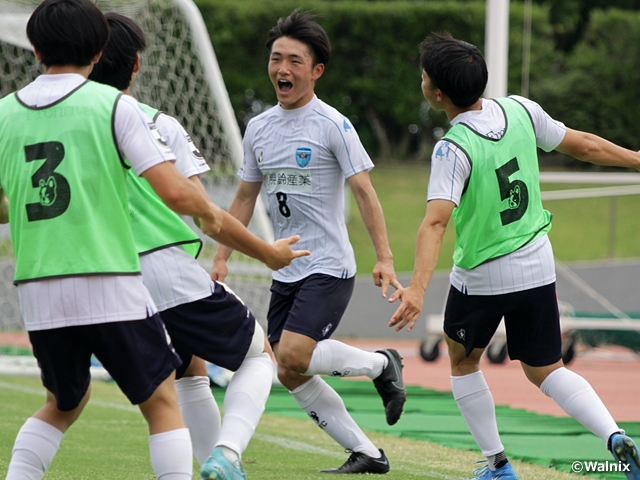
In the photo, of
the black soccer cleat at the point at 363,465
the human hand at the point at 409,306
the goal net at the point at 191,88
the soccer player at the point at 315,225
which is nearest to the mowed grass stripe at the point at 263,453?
the black soccer cleat at the point at 363,465

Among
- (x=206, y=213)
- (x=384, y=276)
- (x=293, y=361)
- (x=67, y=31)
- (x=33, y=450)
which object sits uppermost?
(x=67, y=31)

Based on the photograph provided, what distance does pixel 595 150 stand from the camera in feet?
14.9

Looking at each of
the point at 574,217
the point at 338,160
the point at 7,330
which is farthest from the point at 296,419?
the point at 574,217

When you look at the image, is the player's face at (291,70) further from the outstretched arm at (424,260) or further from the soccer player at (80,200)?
the soccer player at (80,200)

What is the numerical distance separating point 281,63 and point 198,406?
1.84 metres

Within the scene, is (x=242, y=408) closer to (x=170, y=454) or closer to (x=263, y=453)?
(x=170, y=454)

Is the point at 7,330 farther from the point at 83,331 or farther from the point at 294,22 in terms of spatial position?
the point at 83,331

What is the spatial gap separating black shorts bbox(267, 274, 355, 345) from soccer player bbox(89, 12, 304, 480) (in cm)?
83

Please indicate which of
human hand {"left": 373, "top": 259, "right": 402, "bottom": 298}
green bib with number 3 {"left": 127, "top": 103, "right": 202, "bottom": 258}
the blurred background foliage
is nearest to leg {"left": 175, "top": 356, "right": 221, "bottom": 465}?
green bib with number 3 {"left": 127, "top": 103, "right": 202, "bottom": 258}

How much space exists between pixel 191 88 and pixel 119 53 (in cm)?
752

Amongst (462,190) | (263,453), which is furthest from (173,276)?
(263,453)

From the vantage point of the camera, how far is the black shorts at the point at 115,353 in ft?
9.93

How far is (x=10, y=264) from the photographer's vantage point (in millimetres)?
12180
